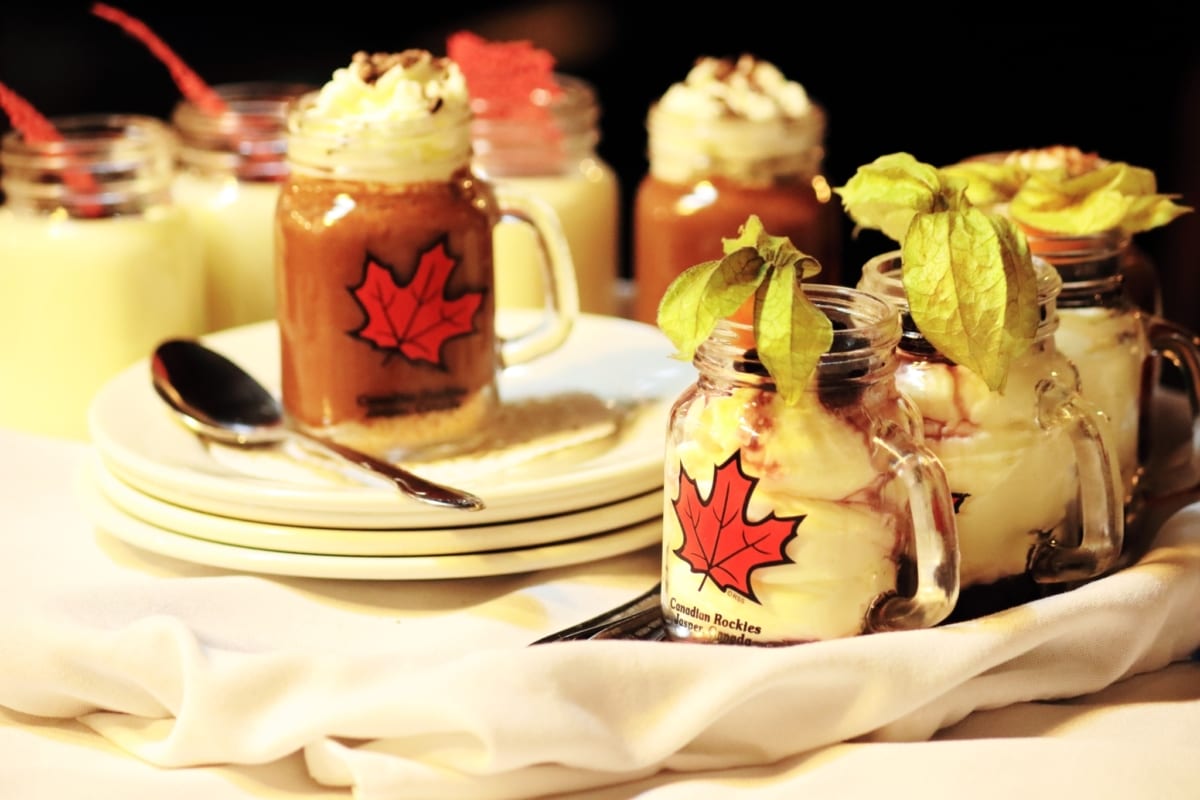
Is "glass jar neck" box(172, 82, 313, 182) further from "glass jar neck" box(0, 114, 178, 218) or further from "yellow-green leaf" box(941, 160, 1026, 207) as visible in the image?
"yellow-green leaf" box(941, 160, 1026, 207)

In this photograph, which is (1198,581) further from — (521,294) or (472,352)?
(521,294)

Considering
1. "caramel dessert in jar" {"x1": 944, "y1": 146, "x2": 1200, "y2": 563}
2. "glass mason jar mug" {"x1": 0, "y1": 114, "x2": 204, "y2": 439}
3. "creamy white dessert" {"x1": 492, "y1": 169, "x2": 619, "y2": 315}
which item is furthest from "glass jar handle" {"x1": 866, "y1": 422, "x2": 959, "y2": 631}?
"glass mason jar mug" {"x1": 0, "y1": 114, "x2": 204, "y2": 439}

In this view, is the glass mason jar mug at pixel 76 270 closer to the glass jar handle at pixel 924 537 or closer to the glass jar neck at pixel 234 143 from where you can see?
the glass jar neck at pixel 234 143

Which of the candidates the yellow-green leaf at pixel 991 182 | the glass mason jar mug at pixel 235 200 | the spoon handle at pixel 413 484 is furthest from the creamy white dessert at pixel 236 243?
the yellow-green leaf at pixel 991 182

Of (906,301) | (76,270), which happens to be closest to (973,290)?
(906,301)

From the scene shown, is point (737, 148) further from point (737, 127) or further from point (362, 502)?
point (362, 502)

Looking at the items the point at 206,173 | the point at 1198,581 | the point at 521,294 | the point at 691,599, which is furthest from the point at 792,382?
the point at 206,173
